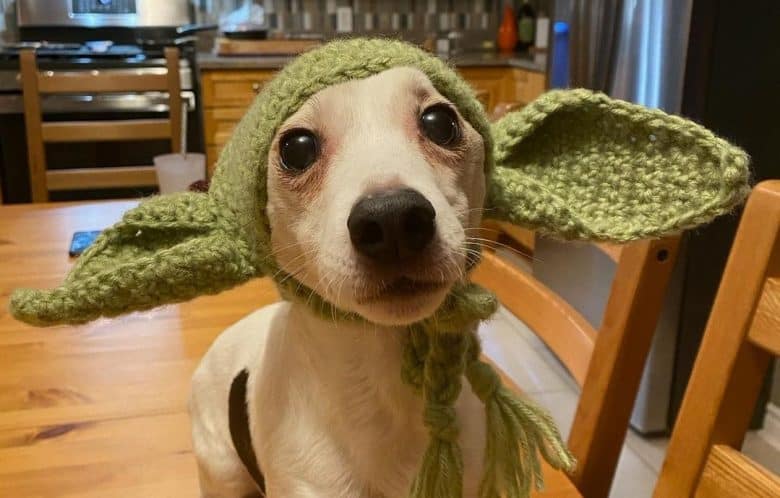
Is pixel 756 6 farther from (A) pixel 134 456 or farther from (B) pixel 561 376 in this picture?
(A) pixel 134 456

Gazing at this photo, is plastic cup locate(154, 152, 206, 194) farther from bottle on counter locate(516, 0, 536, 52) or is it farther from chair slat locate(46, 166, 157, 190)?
bottle on counter locate(516, 0, 536, 52)

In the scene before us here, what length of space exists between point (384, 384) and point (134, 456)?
1.14 feet

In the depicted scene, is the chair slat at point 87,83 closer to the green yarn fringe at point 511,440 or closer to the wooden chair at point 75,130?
the wooden chair at point 75,130

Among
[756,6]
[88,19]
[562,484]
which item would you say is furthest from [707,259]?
[88,19]

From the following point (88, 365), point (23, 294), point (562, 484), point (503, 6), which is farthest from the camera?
point (503, 6)

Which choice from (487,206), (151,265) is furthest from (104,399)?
(487,206)

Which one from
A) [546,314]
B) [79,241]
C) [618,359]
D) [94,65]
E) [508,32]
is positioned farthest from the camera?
[508,32]

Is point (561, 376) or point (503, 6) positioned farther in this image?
point (503, 6)

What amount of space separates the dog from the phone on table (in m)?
0.76

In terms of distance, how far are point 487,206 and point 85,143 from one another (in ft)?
8.67

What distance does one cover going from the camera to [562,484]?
2.30 feet

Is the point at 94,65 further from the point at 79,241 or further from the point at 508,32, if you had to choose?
the point at 508,32

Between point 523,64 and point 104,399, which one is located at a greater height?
point 523,64

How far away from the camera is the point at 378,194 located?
41cm
